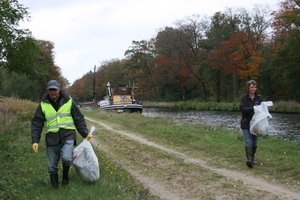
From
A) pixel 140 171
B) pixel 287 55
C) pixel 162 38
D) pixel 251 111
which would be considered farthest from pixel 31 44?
pixel 162 38

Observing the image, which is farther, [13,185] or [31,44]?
[31,44]

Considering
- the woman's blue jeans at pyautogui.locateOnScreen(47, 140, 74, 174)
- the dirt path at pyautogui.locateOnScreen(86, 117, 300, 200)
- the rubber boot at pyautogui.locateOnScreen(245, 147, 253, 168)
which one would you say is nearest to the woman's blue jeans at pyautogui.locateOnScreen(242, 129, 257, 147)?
the rubber boot at pyautogui.locateOnScreen(245, 147, 253, 168)

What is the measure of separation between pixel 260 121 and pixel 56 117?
4404 millimetres

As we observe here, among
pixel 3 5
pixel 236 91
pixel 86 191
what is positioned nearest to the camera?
pixel 86 191

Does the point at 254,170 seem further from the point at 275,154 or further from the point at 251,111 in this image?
the point at 275,154

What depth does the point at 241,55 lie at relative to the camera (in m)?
44.4

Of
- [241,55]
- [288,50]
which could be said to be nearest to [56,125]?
[288,50]

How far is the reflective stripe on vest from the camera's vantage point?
19.0 ft

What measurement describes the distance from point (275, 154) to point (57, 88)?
599 centimetres

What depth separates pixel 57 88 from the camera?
5727 millimetres

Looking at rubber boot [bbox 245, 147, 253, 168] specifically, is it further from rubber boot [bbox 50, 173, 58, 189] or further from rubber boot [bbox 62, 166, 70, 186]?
rubber boot [bbox 50, 173, 58, 189]

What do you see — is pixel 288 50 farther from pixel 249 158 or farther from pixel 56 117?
pixel 56 117

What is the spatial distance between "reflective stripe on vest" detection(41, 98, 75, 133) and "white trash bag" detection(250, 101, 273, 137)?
4104 millimetres

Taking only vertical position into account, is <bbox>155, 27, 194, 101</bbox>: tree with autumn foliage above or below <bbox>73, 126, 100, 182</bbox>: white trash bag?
above
